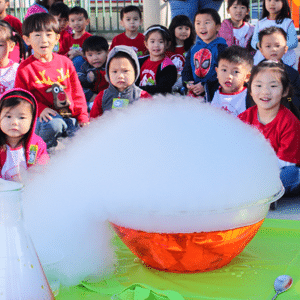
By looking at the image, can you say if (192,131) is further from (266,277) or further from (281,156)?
(281,156)

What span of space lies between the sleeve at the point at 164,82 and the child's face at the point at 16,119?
1359 millimetres

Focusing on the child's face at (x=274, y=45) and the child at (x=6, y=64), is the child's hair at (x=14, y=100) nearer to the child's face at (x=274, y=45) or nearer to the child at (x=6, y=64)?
the child at (x=6, y=64)

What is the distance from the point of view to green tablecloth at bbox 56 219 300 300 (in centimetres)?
83

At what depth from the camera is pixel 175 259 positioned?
895 millimetres

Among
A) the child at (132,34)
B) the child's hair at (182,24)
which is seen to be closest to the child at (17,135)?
the child's hair at (182,24)

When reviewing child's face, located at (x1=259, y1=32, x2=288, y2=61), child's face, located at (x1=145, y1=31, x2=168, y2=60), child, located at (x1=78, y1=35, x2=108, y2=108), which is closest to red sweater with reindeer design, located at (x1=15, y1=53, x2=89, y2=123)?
child, located at (x1=78, y1=35, x2=108, y2=108)

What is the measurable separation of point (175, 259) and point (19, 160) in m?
1.33

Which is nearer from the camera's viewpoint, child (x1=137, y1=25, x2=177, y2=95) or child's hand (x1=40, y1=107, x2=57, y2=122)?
child's hand (x1=40, y1=107, x2=57, y2=122)

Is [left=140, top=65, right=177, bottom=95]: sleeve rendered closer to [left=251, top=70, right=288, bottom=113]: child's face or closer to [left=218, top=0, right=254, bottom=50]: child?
[left=218, top=0, right=254, bottom=50]: child

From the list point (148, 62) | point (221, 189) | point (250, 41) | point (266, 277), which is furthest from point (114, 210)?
point (250, 41)

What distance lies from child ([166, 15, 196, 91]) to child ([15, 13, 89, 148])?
94 centimetres

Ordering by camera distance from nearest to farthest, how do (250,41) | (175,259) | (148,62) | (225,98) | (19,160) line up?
(175,259)
(19,160)
(225,98)
(148,62)
(250,41)

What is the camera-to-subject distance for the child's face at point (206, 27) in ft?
10.6

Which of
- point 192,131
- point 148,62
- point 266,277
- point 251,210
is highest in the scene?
point 148,62
